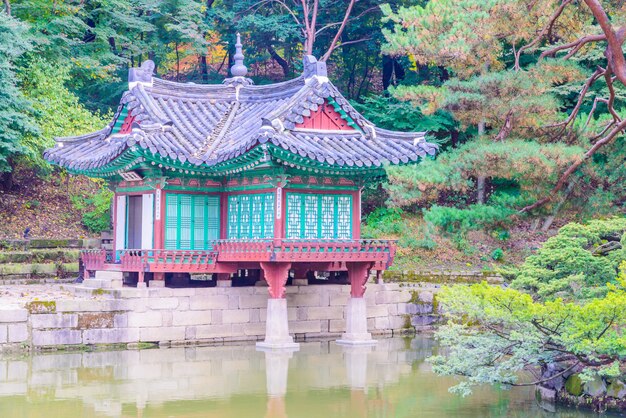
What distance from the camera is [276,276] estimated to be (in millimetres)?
23062

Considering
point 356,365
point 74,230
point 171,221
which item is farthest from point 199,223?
point 74,230

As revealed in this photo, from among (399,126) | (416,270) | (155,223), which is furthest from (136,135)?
(399,126)

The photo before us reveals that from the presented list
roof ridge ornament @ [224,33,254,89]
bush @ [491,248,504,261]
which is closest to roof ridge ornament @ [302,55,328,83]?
roof ridge ornament @ [224,33,254,89]

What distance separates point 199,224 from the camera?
81.8 ft

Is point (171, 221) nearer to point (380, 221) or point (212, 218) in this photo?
point (212, 218)

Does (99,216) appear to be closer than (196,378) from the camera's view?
No

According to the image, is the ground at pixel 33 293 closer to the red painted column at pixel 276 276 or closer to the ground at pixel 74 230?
the red painted column at pixel 276 276

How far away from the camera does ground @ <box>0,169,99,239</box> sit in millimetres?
31828

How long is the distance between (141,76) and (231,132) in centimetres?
312

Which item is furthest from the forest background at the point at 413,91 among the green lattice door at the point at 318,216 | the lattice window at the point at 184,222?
the lattice window at the point at 184,222

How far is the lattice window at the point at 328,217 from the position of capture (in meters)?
24.5

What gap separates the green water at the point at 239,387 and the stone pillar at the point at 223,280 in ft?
6.74

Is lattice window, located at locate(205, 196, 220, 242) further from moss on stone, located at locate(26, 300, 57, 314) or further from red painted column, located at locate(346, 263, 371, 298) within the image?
moss on stone, located at locate(26, 300, 57, 314)

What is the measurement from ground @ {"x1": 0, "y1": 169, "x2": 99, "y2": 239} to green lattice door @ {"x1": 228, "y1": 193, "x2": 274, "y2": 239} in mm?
9431
